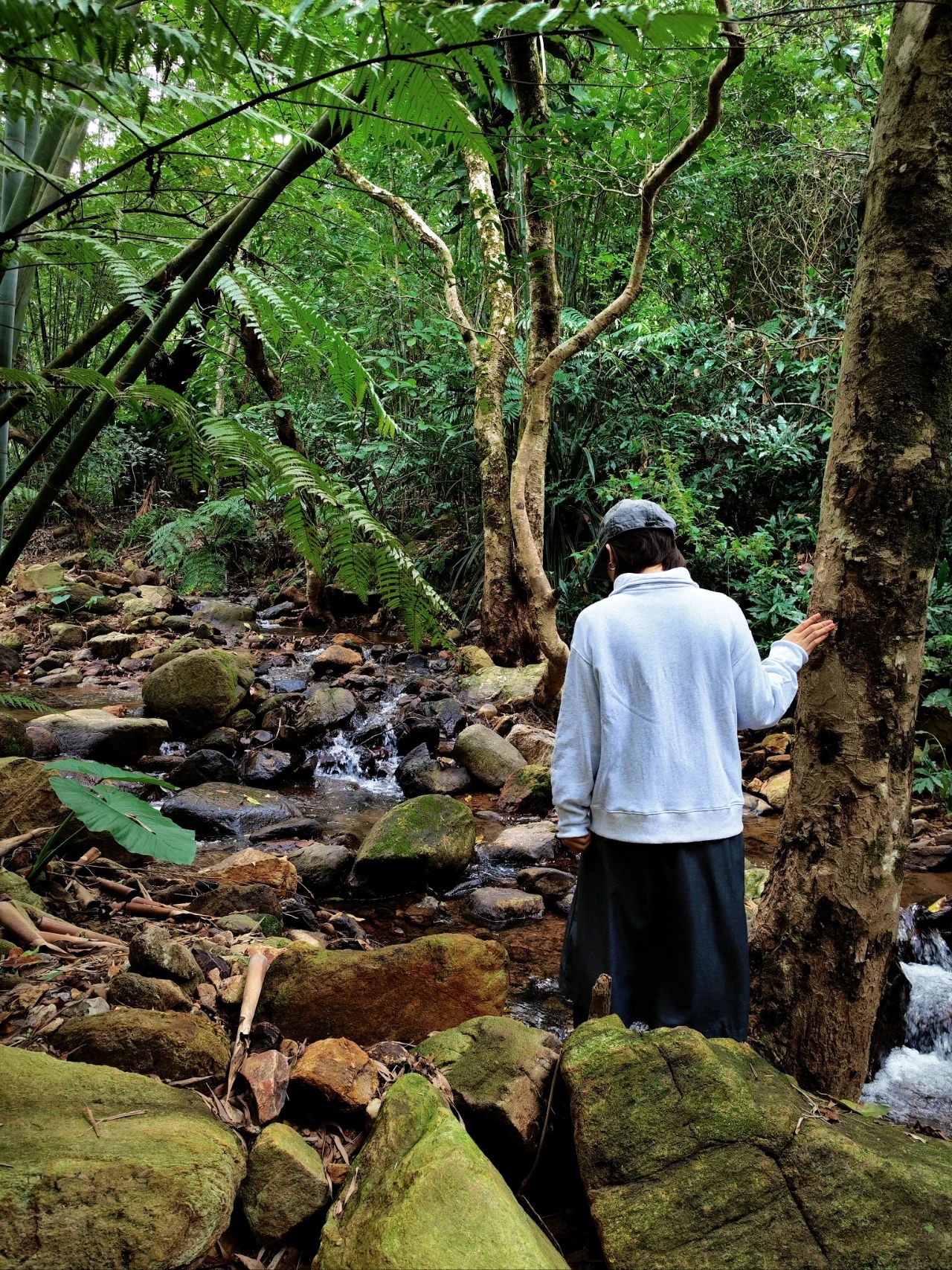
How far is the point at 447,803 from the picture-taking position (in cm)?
462

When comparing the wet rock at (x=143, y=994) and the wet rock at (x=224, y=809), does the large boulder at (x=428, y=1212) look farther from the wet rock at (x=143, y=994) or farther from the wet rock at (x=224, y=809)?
the wet rock at (x=224, y=809)

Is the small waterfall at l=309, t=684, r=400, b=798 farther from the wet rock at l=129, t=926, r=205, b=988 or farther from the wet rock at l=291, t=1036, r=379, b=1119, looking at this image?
the wet rock at l=291, t=1036, r=379, b=1119

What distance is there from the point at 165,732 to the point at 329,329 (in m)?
4.89

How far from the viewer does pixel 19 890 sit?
8.77 ft

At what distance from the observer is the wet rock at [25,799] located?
10.8 ft

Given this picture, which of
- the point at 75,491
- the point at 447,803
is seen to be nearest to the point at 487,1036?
the point at 447,803

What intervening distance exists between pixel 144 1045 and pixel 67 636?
27.1 ft

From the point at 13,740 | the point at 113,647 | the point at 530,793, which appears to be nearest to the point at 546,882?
the point at 530,793

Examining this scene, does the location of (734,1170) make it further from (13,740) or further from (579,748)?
(13,740)

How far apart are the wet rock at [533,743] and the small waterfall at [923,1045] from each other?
2.70m

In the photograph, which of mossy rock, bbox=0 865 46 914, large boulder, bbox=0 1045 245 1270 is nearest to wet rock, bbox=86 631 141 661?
mossy rock, bbox=0 865 46 914

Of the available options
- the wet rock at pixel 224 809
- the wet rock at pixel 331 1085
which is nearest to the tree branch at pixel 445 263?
the wet rock at pixel 224 809

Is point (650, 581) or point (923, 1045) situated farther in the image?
point (923, 1045)

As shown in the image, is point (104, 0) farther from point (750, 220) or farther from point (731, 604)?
point (750, 220)
